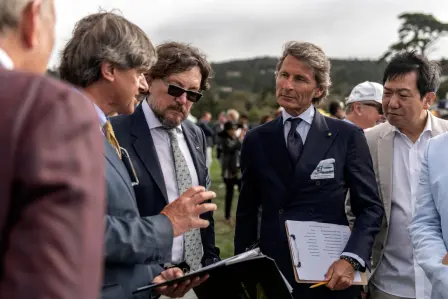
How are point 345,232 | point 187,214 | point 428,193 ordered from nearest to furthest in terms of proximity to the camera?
point 187,214
point 428,193
point 345,232

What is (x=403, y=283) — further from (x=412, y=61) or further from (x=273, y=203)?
(x=412, y=61)

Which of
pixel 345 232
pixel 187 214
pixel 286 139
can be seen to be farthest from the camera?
pixel 286 139

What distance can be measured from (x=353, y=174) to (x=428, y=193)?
614 mm

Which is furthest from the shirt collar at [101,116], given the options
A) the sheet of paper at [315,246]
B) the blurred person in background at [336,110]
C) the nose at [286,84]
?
the blurred person in background at [336,110]

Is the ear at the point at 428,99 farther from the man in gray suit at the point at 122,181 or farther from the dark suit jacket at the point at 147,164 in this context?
the man in gray suit at the point at 122,181

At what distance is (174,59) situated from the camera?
2941 millimetres

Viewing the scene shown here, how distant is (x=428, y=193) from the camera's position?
2449 mm

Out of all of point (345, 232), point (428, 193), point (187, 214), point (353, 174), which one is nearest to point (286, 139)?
point (353, 174)

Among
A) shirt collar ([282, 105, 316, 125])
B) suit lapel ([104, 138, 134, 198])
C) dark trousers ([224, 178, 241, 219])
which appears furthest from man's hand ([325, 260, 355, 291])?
dark trousers ([224, 178, 241, 219])

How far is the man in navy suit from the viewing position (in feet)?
9.67

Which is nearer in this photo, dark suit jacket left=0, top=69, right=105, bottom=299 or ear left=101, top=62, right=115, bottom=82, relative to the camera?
dark suit jacket left=0, top=69, right=105, bottom=299

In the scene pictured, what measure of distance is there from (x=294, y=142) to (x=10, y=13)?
2.25m

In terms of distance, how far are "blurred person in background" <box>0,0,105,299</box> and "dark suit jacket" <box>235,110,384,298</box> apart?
2121 millimetres

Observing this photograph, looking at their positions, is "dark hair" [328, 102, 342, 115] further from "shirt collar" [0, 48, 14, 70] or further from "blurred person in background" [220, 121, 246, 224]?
"shirt collar" [0, 48, 14, 70]
